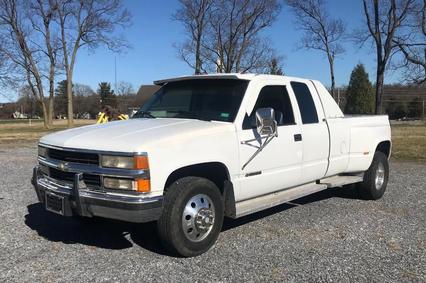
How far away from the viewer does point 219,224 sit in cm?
518

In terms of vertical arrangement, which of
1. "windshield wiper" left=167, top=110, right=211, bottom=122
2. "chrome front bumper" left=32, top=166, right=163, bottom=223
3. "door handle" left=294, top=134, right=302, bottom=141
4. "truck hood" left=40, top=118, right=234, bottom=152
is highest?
"windshield wiper" left=167, top=110, right=211, bottom=122

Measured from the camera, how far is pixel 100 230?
239 inches

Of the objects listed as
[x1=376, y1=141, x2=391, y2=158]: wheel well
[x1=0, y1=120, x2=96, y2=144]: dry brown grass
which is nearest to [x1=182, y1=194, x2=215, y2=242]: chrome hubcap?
[x1=376, y1=141, x2=391, y2=158]: wheel well

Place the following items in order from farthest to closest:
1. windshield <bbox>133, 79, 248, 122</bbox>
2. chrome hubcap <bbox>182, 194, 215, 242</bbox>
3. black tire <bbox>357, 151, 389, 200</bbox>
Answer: black tire <bbox>357, 151, 389, 200</bbox>, windshield <bbox>133, 79, 248, 122</bbox>, chrome hubcap <bbox>182, 194, 215, 242</bbox>

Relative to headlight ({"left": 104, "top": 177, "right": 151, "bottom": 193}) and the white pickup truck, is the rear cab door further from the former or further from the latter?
headlight ({"left": 104, "top": 177, "right": 151, "bottom": 193})

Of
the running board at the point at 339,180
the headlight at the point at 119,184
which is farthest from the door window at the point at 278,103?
the headlight at the point at 119,184

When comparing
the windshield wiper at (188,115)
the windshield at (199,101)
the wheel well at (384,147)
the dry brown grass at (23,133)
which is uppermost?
the windshield at (199,101)

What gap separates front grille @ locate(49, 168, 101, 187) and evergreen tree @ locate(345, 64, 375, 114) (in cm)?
5692

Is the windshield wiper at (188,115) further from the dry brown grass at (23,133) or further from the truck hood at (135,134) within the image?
the dry brown grass at (23,133)

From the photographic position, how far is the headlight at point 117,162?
4.52 m

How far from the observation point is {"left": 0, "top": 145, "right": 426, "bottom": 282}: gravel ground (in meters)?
4.49

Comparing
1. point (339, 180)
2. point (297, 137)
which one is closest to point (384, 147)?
point (339, 180)

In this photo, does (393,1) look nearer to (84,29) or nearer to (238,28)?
(238,28)

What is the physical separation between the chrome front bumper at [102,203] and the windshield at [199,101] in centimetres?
146
